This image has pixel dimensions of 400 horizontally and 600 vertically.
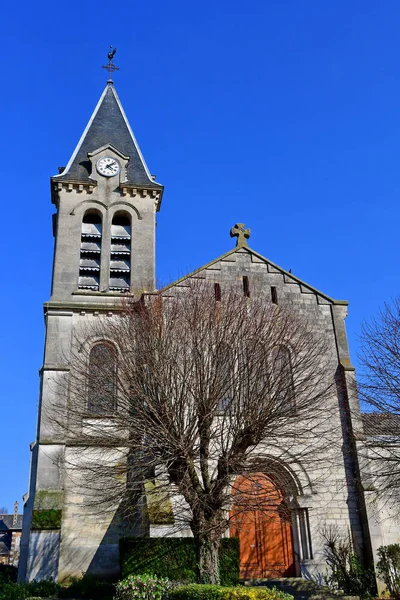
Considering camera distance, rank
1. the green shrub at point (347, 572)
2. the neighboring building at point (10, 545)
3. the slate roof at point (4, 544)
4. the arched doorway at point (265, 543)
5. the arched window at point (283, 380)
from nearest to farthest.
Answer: the arched window at point (283, 380), the green shrub at point (347, 572), the arched doorway at point (265, 543), the neighboring building at point (10, 545), the slate roof at point (4, 544)

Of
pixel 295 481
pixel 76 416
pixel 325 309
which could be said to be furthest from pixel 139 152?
pixel 295 481

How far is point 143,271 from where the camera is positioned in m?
21.3

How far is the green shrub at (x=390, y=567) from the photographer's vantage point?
1538 cm

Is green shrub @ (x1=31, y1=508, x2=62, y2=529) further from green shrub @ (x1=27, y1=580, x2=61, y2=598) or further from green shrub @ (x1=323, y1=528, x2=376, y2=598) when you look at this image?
green shrub @ (x1=323, y1=528, x2=376, y2=598)

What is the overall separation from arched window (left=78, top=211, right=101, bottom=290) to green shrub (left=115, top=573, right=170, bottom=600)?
11.1 metres

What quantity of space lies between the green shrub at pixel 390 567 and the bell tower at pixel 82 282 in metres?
6.92

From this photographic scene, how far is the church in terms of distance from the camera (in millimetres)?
16156

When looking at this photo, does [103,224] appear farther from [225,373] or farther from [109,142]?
[225,373]

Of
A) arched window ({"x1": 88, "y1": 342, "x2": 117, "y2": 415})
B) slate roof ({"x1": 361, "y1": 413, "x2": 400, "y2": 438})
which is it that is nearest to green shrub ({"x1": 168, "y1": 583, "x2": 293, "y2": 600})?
arched window ({"x1": 88, "y1": 342, "x2": 117, "y2": 415})

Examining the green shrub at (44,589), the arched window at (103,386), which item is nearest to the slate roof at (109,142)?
the arched window at (103,386)

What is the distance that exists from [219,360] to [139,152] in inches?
507

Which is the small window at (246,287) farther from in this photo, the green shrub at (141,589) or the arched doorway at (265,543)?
the green shrub at (141,589)

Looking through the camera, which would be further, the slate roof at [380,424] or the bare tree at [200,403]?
the slate roof at [380,424]

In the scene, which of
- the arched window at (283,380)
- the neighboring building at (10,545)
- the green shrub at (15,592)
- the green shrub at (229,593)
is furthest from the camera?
the neighboring building at (10,545)
